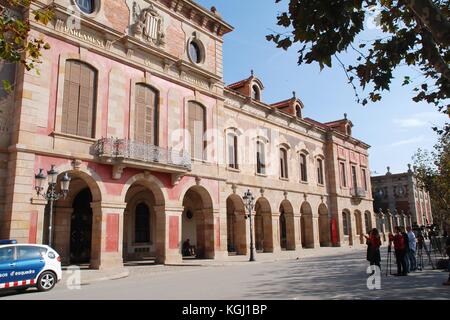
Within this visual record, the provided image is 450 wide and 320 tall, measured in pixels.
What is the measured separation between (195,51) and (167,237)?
11.3m

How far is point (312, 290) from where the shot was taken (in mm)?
10078

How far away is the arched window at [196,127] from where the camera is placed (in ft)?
73.3

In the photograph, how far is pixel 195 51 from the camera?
23.7 m

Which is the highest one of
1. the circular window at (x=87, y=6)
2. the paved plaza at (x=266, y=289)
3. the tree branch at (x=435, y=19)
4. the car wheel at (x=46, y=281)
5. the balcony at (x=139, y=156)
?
the circular window at (x=87, y=6)

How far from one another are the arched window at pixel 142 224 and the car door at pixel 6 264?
12.6 m

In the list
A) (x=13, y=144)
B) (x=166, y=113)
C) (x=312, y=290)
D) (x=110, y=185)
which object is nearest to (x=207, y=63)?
(x=166, y=113)

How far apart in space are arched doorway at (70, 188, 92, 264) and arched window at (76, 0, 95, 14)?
9.17 meters

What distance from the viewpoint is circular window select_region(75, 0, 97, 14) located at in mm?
17797

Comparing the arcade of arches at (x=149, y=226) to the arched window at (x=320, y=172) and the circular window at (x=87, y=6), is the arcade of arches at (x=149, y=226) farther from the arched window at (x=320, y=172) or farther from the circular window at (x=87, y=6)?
the circular window at (x=87, y=6)

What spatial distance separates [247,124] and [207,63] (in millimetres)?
5890

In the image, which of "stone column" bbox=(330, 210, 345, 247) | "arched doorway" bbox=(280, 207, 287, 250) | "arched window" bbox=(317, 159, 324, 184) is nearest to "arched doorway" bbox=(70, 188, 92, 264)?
"arched doorway" bbox=(280, 207, 287, 250)

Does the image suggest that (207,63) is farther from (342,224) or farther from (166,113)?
(342,224)

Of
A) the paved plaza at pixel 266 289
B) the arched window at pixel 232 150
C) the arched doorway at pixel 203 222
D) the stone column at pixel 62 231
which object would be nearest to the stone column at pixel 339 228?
the arched window at pixel 232 150

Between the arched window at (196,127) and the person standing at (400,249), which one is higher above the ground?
the arched window at (196,127)
